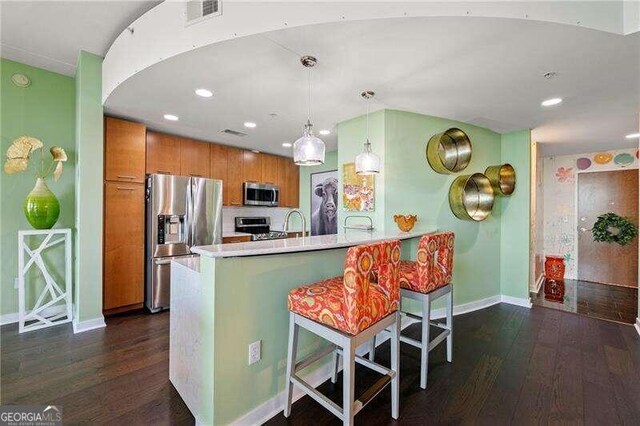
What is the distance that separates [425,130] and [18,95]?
13.5 ft

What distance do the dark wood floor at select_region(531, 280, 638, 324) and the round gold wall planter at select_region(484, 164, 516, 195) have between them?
1.55 m

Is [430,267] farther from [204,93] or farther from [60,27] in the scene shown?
[60,27]

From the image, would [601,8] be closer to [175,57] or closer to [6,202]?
[175,57]

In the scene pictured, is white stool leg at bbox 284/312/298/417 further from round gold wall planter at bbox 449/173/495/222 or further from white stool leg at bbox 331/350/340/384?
round gold wall planter at bbox 449/173/495/222

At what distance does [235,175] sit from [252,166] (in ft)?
1.19

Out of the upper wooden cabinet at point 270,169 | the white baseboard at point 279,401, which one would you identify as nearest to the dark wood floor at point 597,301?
the white baseboard at point 279,401

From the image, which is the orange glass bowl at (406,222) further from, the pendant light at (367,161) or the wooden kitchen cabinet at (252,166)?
the wooden kitchen cabinet at (252,166)

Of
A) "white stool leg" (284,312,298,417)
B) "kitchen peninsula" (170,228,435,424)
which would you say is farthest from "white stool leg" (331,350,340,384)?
"white stool leg" (284,312,298,417)

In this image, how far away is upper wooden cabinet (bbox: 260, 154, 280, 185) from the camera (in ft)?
15.9

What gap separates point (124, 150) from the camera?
3123 mm

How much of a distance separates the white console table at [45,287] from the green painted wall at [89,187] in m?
0.29

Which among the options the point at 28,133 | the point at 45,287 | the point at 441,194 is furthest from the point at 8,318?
the point at 441,194

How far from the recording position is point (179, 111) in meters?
2.86

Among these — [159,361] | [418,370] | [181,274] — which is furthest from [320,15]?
[159,361]
